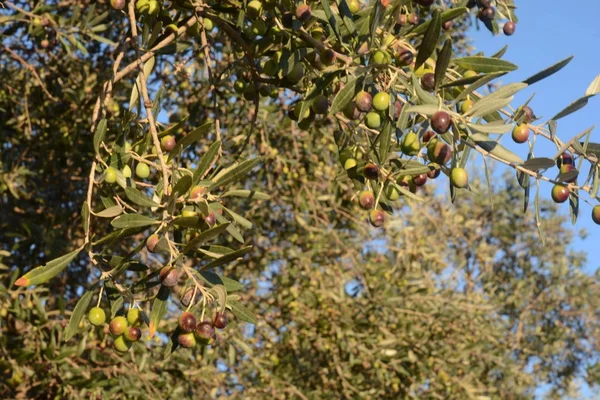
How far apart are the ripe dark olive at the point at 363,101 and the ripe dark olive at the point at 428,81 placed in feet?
0.40

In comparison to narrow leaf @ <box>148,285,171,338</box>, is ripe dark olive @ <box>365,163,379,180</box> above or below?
above

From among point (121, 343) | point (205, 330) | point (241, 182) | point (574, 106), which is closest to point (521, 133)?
point (574, 106)

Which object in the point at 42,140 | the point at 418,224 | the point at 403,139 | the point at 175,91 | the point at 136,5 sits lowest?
the point at 403,139

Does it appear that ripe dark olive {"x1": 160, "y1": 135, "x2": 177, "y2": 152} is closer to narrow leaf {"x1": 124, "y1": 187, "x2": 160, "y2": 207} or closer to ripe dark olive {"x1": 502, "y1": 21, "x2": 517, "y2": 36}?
narrow leaf {"x1": 124, "y1": 187, "x2": 160, "y2": 207}

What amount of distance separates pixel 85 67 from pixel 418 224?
5001 millimetres

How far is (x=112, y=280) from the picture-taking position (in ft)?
5.93

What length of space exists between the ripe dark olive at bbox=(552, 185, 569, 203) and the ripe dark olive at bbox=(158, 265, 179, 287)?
839mm

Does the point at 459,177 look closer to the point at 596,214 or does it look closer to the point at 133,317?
the point at 596,214

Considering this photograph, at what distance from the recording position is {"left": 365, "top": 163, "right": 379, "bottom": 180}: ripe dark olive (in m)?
1.90

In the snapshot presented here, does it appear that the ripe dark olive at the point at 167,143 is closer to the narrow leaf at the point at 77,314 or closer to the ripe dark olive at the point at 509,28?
the narrow leaf at the point at 77,314


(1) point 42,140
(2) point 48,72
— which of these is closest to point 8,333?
(1) point 42,140

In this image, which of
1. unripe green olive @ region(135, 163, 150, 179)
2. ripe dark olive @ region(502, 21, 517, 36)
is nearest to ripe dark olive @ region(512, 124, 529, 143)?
unripe green olive @ region(135, 163, 150, 179)

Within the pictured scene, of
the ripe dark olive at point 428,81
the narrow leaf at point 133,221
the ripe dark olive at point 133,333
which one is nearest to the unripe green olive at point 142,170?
the narrow leaf at point 133,221

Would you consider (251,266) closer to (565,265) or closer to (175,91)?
(175,91)
